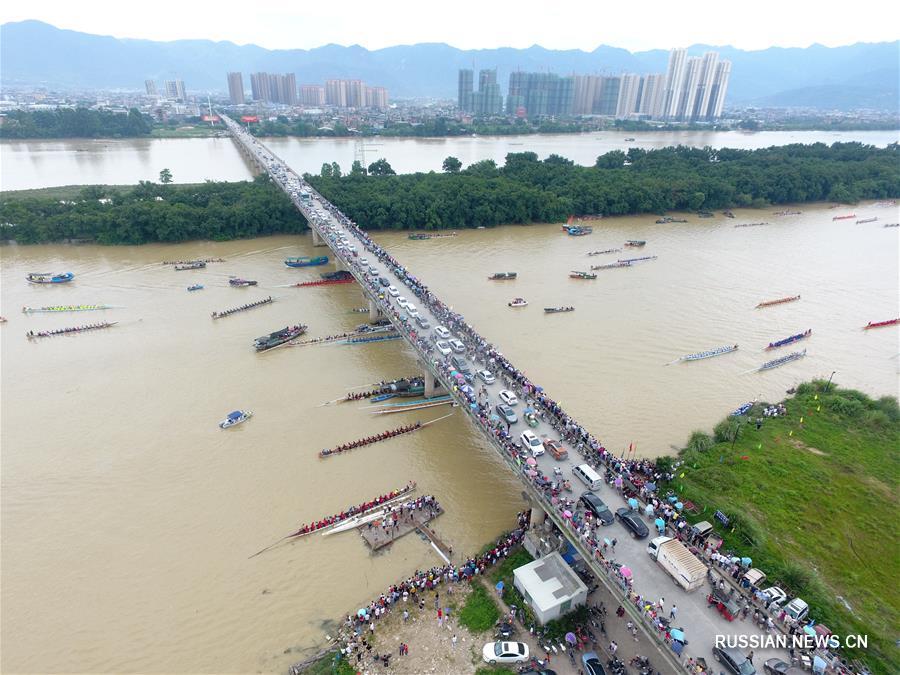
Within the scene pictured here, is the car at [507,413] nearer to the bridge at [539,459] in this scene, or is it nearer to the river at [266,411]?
the bridge at [539,459]

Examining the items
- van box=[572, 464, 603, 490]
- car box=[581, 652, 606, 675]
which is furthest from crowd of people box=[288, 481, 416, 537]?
car box=[581, 652, 606, 675]

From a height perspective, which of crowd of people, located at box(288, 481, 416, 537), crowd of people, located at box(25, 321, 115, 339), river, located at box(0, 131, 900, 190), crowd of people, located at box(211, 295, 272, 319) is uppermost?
river, located at box(0, 131, 900, 190)

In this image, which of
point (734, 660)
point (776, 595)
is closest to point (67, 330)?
point (734, 660)

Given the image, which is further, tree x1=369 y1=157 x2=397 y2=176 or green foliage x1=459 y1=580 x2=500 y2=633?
tree x1=369 y1=157 x2=397 y2=176

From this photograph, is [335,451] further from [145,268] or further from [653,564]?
[145,268]

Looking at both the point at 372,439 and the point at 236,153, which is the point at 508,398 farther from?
the point at 236,153

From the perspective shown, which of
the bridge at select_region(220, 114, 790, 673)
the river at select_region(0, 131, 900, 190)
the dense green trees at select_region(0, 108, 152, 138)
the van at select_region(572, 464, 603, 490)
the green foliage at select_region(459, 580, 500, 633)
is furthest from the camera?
the dense green trees at select_region(0, 108, 152, 138)

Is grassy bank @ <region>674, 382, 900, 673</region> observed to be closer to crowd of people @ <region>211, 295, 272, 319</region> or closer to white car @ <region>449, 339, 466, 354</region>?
white car @ <region>449, 339, 466, 354</region>
